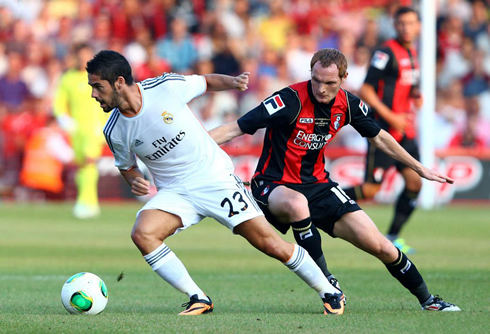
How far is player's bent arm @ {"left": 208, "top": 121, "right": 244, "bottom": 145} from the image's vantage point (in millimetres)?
6574

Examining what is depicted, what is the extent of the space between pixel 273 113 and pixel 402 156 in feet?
3.41

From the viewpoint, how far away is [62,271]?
9086 millimetres

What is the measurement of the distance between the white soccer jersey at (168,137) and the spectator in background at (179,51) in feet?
48.9

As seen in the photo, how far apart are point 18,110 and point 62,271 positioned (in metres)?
12.1

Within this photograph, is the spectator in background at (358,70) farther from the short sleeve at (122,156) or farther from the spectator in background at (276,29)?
the short sleeve at (122,156)

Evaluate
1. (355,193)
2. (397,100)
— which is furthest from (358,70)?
(355,193)

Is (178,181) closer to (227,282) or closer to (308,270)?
(308,270)

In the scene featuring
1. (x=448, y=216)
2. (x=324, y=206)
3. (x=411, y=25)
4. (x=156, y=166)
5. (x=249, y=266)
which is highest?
(x=411, y=25)

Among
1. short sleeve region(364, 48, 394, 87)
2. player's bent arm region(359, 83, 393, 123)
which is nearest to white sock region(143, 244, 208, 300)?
player's bent arm region(359, 83, 393, 123)

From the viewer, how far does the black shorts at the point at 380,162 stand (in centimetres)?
1059

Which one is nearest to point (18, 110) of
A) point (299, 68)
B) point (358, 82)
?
point (299, 68)

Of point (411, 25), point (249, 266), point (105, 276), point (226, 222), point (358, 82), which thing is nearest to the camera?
point (226, 222)

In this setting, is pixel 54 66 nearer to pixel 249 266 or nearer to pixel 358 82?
pixel 358 82

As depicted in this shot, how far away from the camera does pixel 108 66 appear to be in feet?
19.5
